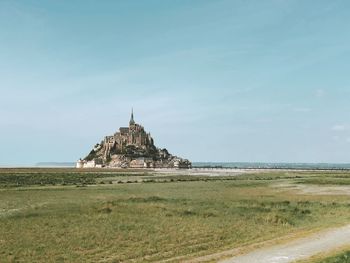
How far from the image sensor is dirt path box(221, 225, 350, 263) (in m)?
17.7

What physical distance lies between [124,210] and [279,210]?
476 inches

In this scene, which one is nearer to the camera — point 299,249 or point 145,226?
point 299,249

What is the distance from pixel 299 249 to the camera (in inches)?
770

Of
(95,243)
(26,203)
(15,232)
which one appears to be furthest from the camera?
(26,203)

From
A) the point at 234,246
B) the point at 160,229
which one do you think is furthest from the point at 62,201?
the point at 234,246

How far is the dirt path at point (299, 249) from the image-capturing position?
1766cm

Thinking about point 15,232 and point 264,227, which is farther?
point 264,227

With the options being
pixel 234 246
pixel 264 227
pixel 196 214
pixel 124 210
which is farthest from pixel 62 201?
pixel 234 246

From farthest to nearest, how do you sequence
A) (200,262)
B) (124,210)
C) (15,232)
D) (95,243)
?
(124,210) → (15,232) → (95,243) → (200,262)

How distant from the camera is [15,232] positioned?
83.8 ft

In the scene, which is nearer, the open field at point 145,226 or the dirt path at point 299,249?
the dirt path at point 299,249

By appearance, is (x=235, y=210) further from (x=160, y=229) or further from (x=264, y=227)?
(x=160, y=229)

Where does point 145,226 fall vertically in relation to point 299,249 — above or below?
above

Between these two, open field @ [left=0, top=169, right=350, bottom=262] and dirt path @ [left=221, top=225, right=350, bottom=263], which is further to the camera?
open field @ [left=0, top=169, right=350, bottom=262]
